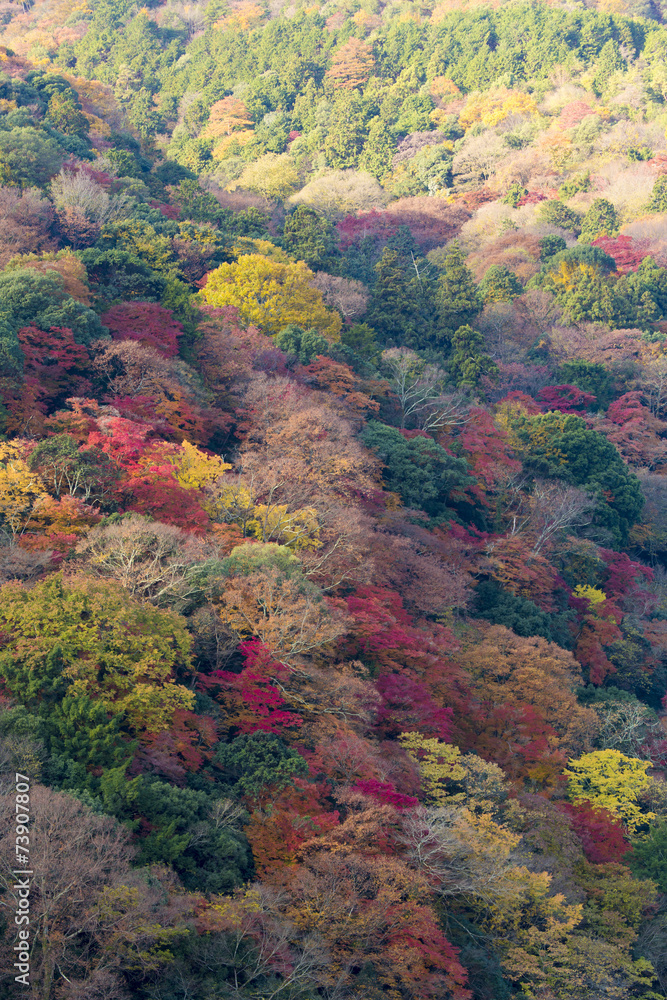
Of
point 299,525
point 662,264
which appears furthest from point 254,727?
point 662,264

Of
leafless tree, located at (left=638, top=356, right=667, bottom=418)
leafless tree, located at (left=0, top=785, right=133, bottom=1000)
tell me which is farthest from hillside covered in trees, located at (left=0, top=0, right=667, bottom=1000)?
leafless tree, located at (left=638, top=356, right=667, bottom=418)

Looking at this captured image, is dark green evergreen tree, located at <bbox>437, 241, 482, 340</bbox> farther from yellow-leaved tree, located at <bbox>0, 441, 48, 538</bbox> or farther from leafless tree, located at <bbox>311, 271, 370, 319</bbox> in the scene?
yellow-leaved tree, located at <bbox>0, 441, 48, 538</bbox>

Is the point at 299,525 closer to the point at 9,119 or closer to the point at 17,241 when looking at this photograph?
the point at 17,241

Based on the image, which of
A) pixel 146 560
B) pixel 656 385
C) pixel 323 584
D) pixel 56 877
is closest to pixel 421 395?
pixel 656 385

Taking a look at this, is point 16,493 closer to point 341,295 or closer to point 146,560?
point 146,560

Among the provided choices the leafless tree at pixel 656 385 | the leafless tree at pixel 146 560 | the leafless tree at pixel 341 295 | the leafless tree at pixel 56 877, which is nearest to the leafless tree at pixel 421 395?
the leafless tree at pixel 341 295
